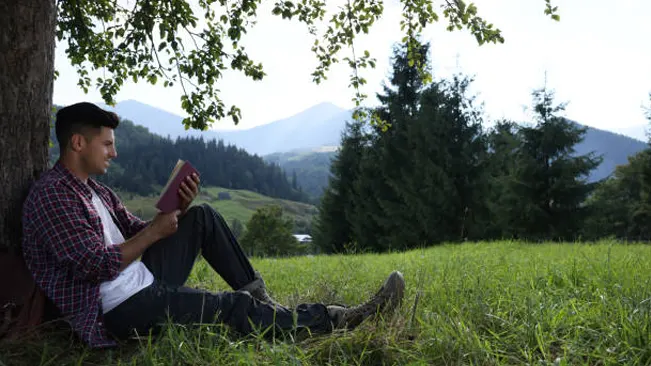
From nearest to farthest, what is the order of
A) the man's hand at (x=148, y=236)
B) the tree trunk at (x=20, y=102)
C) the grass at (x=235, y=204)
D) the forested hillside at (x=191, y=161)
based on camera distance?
1. the man's hand at (x=148, y=236)
2. the tree trunk at (x=20, y=102)
3. the grass at (x=235, y=204)
4. the forested hillside at (x=191, y=161)

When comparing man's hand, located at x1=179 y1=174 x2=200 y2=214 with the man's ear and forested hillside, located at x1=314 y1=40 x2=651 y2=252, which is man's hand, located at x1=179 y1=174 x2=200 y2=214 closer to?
the man's ear

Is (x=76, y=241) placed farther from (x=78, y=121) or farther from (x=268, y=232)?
(x=268, y=232)

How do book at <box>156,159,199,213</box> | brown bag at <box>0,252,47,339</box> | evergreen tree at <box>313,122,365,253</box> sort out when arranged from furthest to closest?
evergreen tree at <box>313,122,365,253</box> < book at <box>156,159,199,213</box> < brown bag at <box>0,252,47,339</box>

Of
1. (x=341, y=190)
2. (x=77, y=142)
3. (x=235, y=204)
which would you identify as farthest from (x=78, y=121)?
(x=235, y=204)

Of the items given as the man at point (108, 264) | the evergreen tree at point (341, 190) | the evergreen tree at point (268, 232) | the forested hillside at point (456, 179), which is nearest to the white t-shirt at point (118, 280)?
the man at point (108, 264)

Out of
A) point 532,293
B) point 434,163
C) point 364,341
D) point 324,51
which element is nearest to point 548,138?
point 434,163

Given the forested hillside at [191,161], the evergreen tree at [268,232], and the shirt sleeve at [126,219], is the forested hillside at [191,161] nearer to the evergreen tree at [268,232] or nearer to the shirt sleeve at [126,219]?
the evergreen tree at [268,232]

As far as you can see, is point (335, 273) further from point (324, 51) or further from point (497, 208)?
point (497, 208)

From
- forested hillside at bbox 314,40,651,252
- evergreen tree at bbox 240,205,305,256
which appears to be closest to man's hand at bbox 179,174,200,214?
forested hillside at bbox 314,40,651,252

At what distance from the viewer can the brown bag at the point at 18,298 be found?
11.0ft

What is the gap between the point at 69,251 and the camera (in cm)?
307

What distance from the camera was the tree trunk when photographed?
3615mm

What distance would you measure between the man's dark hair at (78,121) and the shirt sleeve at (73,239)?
0.46 m

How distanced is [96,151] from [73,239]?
0.73 metres
